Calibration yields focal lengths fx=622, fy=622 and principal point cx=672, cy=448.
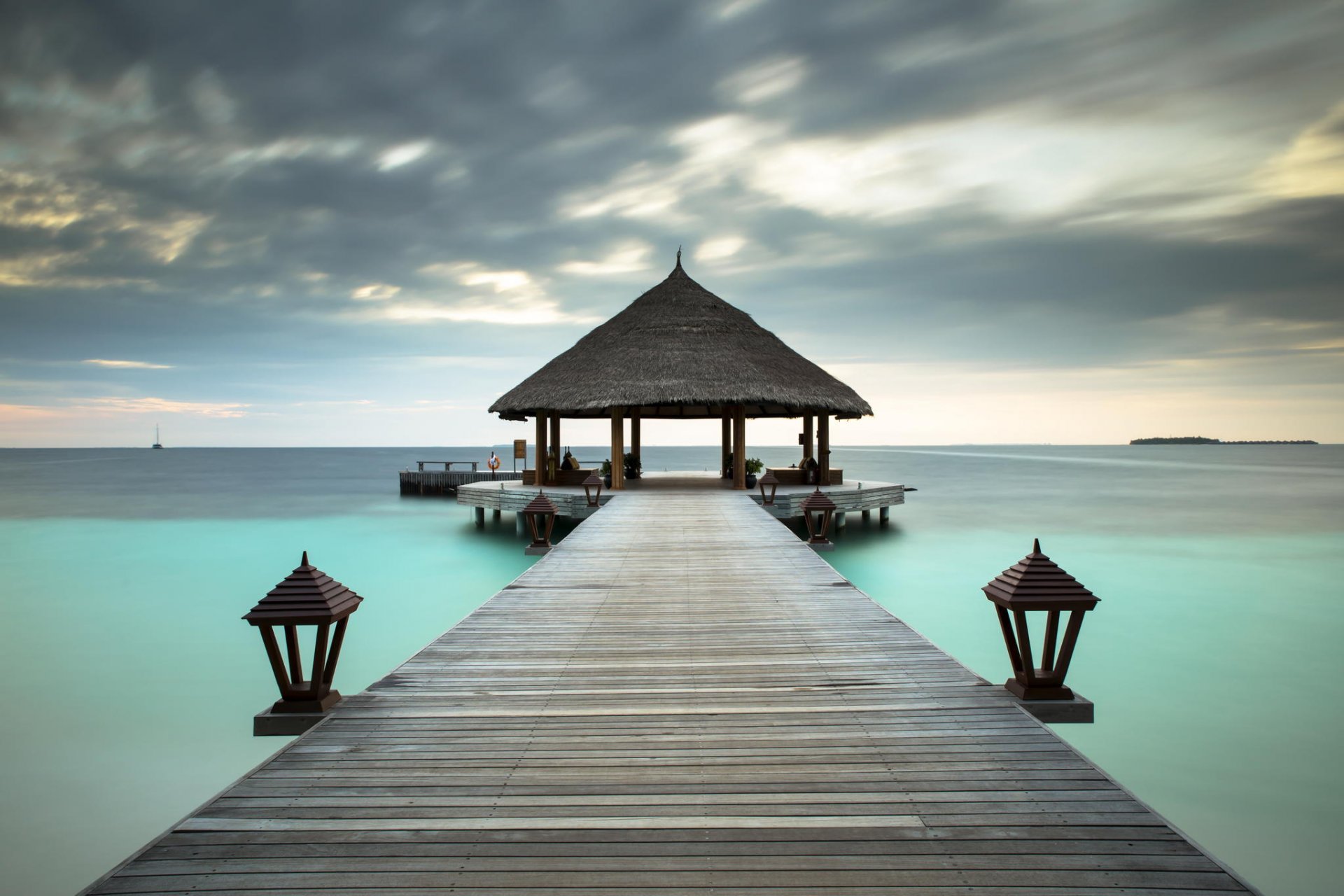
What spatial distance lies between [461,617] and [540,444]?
6478 mm

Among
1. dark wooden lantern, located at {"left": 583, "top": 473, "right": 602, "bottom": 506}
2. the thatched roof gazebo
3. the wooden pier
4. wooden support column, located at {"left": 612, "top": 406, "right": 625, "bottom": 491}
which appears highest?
the thatched roof gazebo

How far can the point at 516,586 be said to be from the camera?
6168mm

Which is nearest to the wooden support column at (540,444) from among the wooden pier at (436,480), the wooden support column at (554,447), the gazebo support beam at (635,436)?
the wooden support column at (554,447)

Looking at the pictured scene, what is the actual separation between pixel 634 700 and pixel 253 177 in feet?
70.8

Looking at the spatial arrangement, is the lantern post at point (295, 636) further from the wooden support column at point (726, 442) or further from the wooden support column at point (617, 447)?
the wooden support column at point (726, 442)

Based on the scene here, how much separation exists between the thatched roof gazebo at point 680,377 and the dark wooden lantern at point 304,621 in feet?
33.2

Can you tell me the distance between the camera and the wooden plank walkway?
200 centimetres

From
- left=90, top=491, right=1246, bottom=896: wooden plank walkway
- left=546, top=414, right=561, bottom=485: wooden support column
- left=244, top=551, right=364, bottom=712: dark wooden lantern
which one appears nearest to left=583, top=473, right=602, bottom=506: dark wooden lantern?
left=546, top=414, right=561, bottom=485: wooden support column

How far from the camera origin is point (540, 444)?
52.4ft

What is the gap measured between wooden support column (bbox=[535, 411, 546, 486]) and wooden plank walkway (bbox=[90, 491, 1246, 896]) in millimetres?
11774

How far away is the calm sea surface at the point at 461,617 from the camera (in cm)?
478

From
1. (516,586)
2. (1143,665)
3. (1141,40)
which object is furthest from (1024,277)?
(516,586)

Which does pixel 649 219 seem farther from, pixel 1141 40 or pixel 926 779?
pixel 926 779

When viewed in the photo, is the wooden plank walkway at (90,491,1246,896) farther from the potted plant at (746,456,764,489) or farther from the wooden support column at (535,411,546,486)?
the wooden support column at (535,411,546,486)
